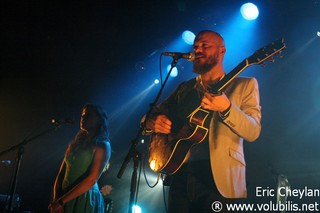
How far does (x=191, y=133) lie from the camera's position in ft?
10.4

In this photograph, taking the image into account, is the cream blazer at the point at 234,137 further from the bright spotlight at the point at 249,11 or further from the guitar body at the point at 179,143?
the bright spotlight at the point at 249,11

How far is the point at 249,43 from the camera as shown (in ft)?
18.8

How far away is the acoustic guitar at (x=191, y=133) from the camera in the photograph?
10.0 ft

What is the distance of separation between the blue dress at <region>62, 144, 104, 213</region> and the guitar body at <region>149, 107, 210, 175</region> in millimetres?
777

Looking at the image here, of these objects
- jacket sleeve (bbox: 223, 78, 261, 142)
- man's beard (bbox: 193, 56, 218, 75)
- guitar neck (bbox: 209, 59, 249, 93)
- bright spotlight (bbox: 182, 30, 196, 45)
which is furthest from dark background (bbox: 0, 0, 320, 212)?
guitar neck (bbox: 209, 59, 249, 93)

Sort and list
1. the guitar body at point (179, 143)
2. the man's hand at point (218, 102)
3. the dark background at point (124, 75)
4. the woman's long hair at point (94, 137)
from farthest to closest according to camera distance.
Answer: the dark background at point (124, 75) < the woman's long hair at point (94, 137) < the guitar body at point (179, 143) < the man's hand at point (218, 102)

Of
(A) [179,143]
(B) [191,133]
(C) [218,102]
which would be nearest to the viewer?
(C) [218,102]

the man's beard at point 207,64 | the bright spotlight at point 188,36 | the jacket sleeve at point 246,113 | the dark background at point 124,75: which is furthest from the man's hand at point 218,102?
the bright spotlight at point 188,36

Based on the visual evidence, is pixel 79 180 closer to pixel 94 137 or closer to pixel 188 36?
pixel 94 137

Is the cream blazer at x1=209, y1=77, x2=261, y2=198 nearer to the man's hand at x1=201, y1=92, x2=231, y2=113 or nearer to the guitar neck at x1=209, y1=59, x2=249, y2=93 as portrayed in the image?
the man's hand at x1=201, y1=92, x2=231, y2=113

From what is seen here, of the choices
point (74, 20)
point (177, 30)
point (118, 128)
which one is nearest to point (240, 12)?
point (177, 30)

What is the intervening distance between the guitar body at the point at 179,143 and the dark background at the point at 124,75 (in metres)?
2.62


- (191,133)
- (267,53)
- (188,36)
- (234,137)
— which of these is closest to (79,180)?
(191,133)

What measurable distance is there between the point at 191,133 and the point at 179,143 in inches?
7.6
